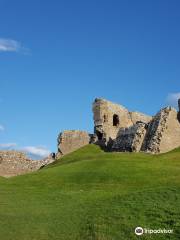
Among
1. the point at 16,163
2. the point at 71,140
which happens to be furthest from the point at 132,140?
the point at 71,140

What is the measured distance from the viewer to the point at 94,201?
2630cm

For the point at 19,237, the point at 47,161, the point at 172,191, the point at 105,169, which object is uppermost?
the point at 47,161

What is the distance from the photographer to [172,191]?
2381 cm

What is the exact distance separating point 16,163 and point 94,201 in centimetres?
3931

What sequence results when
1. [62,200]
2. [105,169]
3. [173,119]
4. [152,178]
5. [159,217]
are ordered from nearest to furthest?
[159,217] < [62,200] < [152,178] < [105,169] < [173,119]

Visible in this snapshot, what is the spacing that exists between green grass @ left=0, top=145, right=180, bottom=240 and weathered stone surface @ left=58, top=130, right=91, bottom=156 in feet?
100

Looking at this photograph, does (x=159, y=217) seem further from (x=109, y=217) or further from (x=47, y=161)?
(x=47, y=161)

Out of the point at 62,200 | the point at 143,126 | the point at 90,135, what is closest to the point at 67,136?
the point at 90,135

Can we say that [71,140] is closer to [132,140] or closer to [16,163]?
[16,163]

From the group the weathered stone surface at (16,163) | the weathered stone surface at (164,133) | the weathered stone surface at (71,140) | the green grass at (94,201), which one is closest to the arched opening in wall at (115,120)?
the weathered stone surface at (71,140)

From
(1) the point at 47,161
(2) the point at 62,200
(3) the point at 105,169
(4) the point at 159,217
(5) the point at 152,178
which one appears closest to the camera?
(4) the point at 159,217

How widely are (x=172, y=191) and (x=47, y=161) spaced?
147 ft

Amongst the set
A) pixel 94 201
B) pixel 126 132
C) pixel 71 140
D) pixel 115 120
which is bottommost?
pixel 94 201

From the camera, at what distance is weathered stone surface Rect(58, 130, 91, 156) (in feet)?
233
